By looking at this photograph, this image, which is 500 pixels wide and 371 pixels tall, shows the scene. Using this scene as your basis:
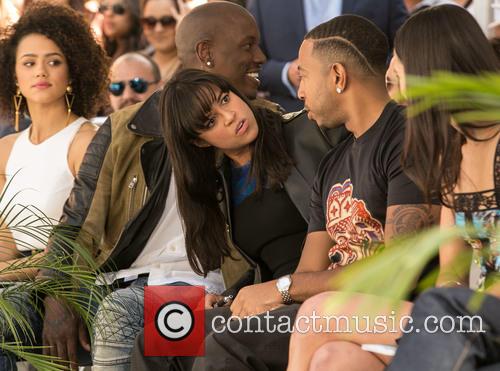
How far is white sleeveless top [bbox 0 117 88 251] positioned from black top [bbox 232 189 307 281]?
115 centimetres

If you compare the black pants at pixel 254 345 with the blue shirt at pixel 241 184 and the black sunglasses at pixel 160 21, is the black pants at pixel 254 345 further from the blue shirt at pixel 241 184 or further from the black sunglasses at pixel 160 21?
the black sunglasses at pixel 160 21

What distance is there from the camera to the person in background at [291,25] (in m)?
6.01

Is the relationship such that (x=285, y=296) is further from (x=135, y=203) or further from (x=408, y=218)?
(x=135, y=203)

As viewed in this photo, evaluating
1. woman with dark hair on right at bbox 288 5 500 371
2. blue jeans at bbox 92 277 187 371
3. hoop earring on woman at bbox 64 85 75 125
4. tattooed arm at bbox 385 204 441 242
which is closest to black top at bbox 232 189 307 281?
blue jeans at bbox 92 277 187 371

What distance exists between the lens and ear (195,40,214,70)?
516 centimetres

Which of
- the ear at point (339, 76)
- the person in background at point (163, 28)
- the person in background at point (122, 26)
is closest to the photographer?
the ear at point (339, 76)

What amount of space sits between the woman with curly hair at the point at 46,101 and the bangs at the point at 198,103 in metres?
1.16

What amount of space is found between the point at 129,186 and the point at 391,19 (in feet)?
6.44

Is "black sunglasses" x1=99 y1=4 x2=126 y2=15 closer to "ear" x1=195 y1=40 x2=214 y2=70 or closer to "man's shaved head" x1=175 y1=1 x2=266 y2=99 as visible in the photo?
"man's shaved head" x1=175 y1=1 x2=266 y2=99

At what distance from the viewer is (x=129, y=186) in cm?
498

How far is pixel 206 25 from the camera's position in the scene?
523 centimetres

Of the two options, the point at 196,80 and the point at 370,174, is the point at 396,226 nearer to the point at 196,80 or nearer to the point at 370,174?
the point at 370,174

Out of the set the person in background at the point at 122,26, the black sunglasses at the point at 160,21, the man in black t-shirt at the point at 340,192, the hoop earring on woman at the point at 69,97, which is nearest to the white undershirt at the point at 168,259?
the man in black t-shirt at the point at 340,192

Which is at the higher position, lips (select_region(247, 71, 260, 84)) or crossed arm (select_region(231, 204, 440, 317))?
lips (select_region(247, 71, 260, 84))
